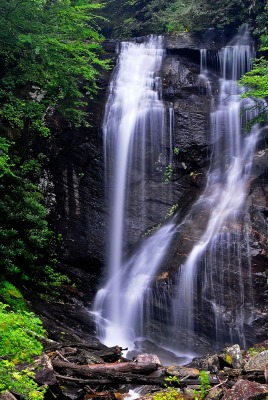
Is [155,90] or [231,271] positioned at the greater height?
[155,90]

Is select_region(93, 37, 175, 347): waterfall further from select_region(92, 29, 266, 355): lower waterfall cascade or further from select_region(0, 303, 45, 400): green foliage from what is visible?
select_region(0, 303, 45, 400): green foliage

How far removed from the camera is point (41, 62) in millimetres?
12016

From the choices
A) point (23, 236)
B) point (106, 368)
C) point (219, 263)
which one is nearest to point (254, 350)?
point (219, 263)

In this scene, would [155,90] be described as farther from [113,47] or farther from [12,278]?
[12,278]

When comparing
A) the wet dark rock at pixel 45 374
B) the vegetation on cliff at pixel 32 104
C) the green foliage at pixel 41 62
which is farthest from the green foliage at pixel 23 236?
the wet dark rock at pixel 45 374

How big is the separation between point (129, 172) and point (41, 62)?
4591mm

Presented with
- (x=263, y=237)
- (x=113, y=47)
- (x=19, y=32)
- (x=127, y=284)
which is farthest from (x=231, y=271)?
(x=113, y=47)

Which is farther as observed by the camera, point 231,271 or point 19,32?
point 19,32

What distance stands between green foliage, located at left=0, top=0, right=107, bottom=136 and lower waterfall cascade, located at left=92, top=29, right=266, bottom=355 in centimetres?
203

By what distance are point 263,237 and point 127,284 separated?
13.1 ft

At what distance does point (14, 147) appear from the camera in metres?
12.4

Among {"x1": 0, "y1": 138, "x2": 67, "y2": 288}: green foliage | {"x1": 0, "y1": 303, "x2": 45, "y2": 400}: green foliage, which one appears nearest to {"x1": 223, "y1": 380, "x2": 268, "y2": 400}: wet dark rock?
{"x1": 0, "y1": 303, "x2": 45, "y2": 400}: green foliage

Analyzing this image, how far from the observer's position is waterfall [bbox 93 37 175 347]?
10.2 meters

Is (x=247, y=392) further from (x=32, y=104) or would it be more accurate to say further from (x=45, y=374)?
(x=32, y=104)
